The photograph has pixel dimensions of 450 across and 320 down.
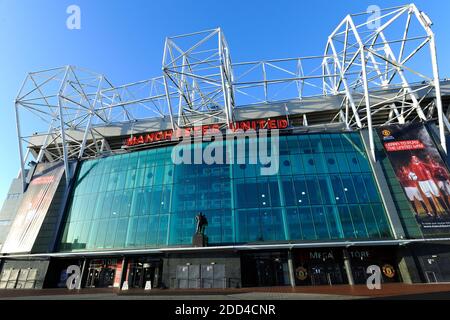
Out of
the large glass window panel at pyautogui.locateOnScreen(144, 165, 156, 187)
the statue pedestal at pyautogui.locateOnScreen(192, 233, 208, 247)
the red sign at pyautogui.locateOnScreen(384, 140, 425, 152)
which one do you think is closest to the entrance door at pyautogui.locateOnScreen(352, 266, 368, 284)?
the red sign at pyautogui.locateOnScreen(384, 140, 425, 152)

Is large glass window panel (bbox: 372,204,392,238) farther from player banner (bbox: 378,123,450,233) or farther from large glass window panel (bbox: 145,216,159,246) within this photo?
large glass window panel (bbox: 145,216,159,246)

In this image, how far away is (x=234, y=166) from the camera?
36.8 m

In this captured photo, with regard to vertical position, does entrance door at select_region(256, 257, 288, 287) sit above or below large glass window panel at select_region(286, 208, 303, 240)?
below

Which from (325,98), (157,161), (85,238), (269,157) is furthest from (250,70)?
(85,238)

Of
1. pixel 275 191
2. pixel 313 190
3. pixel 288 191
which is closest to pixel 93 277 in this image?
pixel 275 191

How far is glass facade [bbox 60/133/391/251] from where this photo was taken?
31.5m

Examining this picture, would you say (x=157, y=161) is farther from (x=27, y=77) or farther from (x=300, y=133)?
(x=27, y=77)

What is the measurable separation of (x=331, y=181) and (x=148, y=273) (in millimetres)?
27082

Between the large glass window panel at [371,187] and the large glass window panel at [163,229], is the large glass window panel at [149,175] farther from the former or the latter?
the large glass window panel at [371,187]

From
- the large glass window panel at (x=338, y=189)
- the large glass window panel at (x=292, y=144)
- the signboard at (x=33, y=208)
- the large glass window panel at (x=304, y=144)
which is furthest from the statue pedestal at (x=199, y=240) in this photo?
the signboard at (x=33, y=208)

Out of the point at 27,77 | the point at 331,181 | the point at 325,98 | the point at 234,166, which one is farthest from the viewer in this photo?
the point at 325,98

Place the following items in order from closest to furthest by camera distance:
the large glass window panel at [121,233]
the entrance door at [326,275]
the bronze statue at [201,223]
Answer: the entrance door at [326,275]
the bronze statue at [201,223]
the large glass window panel at [121,233]

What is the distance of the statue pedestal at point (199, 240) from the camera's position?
3010 cm

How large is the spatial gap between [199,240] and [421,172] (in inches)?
1149
